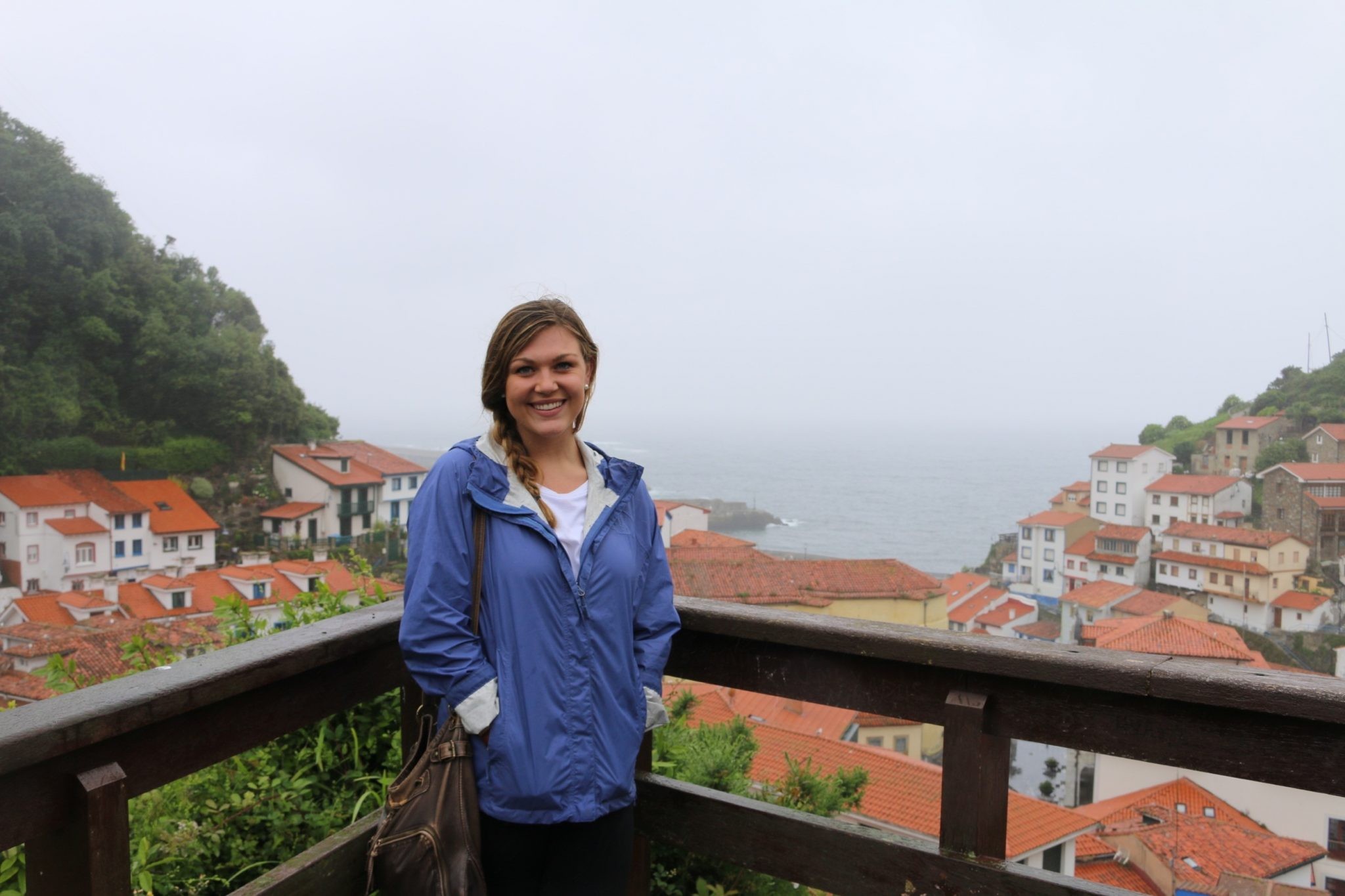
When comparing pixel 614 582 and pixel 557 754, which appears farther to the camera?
pixel 614 582

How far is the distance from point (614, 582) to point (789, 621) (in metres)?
0.35

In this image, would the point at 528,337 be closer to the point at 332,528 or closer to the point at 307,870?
the point at 307,870

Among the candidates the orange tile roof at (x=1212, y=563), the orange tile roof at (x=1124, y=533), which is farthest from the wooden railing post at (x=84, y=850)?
the orange tile roof at (x=1124, y=533)

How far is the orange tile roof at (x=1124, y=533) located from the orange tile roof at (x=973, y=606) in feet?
32.5

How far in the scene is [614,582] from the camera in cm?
163

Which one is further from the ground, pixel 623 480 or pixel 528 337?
pixel 528 337

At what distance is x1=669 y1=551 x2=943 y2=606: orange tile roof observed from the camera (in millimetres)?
26844

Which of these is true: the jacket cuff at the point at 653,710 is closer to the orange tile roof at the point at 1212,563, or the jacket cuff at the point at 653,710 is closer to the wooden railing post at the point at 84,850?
the wooden railing post at the point at 84,850

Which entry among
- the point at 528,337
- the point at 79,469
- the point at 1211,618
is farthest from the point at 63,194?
the point at 1211,618

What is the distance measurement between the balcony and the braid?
45.7 m

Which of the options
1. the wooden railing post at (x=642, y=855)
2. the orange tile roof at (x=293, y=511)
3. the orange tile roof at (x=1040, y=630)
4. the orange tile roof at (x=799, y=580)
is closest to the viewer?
the wooden railing post at (x=642, y=855)

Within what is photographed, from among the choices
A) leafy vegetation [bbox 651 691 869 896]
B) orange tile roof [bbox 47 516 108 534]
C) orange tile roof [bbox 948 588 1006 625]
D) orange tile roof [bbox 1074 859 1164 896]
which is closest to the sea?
orange tile roof [bbox 948 588 1006 625]

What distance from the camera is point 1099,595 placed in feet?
132

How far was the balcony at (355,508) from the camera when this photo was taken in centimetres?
4466
